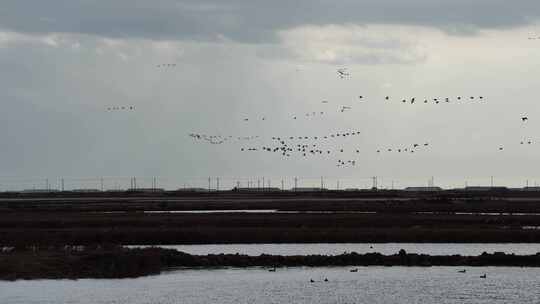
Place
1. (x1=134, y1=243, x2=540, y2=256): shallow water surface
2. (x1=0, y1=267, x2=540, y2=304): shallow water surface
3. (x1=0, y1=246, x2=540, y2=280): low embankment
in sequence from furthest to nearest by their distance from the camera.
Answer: (x1=134, y1=243, x2=540, y2=256): shallow water surface, (x1=0, y1=246, x2=540, y2=280): low embankment, (x1=0, y1=267, x2=540, y2=304): shallow water surface

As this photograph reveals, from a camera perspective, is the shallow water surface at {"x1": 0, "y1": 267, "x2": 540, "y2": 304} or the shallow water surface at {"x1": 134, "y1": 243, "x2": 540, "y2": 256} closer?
the shallow water surface at {"x1": 0, "y1": 267, "x2": 540, "y2": 304}

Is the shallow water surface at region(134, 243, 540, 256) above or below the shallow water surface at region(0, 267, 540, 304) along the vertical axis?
above

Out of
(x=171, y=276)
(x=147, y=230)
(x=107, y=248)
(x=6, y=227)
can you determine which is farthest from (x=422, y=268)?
(x=6, y=227)

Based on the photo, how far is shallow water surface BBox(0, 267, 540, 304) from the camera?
44562 millimetres

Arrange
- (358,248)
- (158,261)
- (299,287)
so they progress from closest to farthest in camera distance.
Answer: (299,287) → (158,261) → (358,248)

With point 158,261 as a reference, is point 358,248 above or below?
above

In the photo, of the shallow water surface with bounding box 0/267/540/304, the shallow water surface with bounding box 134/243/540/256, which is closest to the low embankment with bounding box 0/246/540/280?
the shallow water surface with bounding box 0/267/540/304

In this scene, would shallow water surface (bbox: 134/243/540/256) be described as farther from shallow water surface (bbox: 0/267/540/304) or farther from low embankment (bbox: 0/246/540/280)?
shallow water surface (bbox: 0/267/540/304)

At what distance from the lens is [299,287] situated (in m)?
47.3

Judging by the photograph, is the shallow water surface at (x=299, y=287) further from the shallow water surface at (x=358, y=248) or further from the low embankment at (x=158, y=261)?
the shallow water surface at (x=358, y=248)

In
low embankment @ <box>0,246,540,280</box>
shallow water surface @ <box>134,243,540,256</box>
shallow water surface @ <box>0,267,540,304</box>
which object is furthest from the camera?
shallow water surface @ <box>134,243,540,256</box>

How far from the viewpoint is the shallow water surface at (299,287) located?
4456 cm

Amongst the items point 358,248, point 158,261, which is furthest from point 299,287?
point 358,248

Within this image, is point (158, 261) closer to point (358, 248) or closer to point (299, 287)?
point (299, 287)
